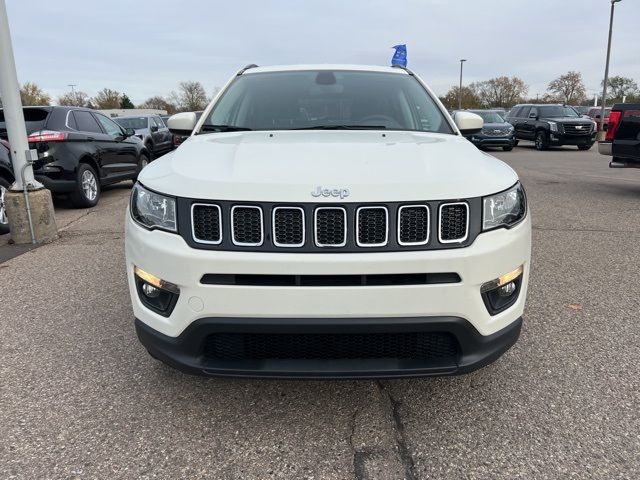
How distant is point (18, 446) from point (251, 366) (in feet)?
3.73

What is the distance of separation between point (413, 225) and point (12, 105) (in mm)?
5286

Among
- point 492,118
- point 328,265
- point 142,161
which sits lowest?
point 142,161

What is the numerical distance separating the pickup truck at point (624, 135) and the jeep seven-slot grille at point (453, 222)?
7.56 meters

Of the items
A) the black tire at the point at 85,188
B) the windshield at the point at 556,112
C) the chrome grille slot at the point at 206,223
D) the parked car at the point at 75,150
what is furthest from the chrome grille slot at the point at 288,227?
the windshield at the point at 556,112

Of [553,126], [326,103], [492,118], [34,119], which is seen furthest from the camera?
[492,118]

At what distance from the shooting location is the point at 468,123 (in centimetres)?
345

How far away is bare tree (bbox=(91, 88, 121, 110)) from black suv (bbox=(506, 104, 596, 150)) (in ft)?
253

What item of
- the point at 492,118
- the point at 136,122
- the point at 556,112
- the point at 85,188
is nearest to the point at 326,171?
the point at 85,188

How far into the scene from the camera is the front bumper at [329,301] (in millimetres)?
2018

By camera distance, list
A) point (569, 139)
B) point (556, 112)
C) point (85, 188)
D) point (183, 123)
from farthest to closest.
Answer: point (556, 112), point (569, 139), point (85, 188), point (183, 123)

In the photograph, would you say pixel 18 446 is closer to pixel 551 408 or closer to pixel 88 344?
pixel 88 344

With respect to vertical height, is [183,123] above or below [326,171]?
above

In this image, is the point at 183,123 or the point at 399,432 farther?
the point at 183,123

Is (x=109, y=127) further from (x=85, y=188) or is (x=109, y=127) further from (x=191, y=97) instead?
Result: (x=191, y=97)
